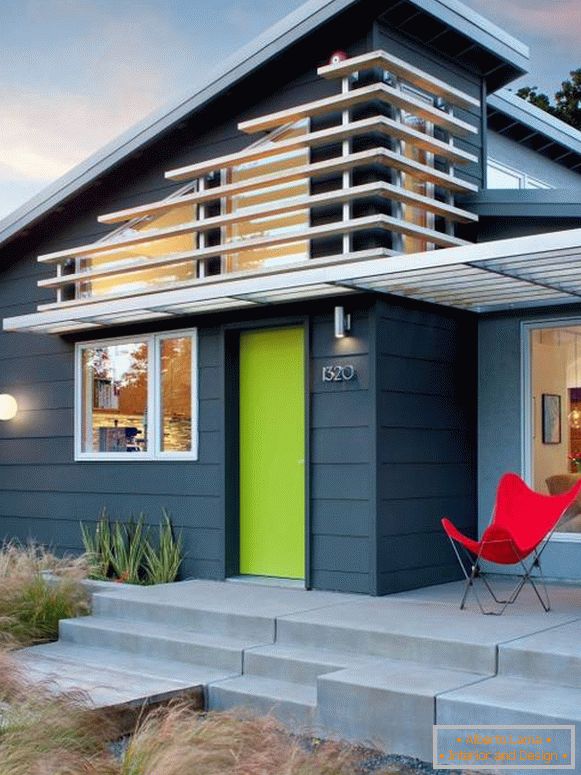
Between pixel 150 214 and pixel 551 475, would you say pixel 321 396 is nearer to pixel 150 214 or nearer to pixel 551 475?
pixel 551 475

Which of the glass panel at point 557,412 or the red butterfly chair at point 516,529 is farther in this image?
the glass panel at point 557,412

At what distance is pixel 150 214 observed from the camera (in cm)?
955

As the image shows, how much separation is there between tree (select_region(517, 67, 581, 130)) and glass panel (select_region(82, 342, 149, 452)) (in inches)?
617

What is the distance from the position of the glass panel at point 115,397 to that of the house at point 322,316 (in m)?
0.02

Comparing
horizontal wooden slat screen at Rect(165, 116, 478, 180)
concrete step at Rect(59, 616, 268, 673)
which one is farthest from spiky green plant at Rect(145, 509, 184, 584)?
horizontal wooden slat screen at Rect(165, 116, 478, 180)

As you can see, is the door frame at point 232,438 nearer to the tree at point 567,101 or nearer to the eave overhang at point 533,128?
the eave overhang at point 533,128

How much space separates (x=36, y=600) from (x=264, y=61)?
4729 mm

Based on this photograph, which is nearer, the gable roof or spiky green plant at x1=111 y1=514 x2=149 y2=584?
the gable roof

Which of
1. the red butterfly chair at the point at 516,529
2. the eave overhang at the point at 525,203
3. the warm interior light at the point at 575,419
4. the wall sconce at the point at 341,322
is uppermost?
the eave overhang at the point at 525,203

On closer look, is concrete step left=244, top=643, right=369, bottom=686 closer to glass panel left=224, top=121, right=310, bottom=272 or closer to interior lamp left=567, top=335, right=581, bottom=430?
interior lamp left=567, top=335, right=581, bottom=430

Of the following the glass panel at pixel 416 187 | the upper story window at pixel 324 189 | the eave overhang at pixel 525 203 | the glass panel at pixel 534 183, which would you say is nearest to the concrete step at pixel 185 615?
the upper story window at pixel 324 189

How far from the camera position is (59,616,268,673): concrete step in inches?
263

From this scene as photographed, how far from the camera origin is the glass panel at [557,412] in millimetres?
8414

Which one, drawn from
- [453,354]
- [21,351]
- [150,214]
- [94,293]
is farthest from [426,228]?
[21,351]
